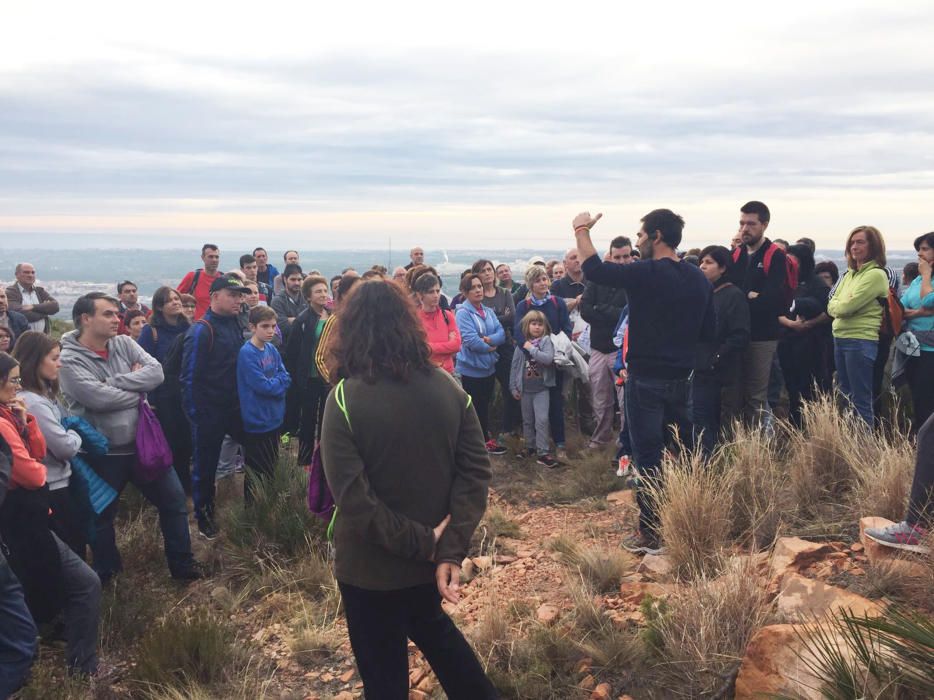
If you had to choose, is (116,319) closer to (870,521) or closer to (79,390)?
(79,390)

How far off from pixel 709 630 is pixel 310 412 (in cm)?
507

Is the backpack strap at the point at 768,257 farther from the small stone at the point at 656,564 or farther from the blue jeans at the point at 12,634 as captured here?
the blue jeans at the point at 12,634

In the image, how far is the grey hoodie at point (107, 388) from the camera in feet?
15.2

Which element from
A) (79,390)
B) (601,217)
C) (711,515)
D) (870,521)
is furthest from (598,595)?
(79,390)

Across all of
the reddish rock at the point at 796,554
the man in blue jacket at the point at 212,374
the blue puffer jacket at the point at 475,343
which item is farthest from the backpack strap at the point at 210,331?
the reddish rock at the point at 796,554

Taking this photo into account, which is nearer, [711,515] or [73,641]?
[73,641]

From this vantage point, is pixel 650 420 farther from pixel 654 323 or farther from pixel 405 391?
pixel 405 391

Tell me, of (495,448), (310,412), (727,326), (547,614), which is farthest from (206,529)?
(727,326)

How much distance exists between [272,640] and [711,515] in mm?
2798

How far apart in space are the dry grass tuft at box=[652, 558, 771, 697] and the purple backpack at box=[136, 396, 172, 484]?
337 cm

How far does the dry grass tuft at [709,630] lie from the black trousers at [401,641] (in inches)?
38.9

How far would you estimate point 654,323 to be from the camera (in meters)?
4.54

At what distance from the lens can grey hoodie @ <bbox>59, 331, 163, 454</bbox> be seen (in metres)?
4.63

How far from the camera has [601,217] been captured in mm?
4422
